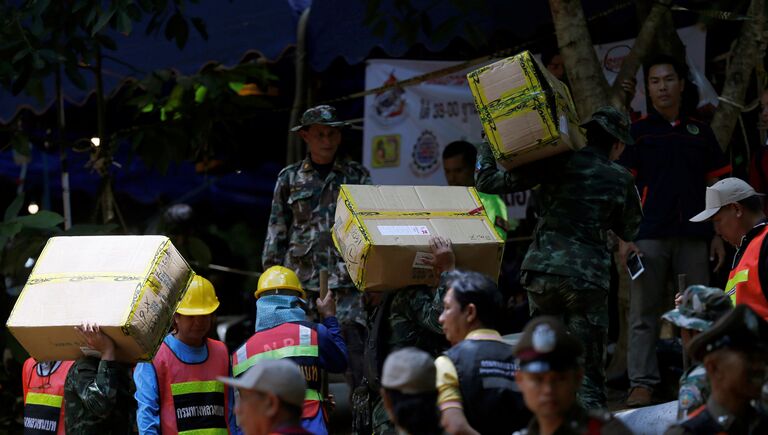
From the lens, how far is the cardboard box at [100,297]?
572cm

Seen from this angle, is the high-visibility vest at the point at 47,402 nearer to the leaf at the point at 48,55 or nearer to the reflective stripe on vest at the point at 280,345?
the reflective stripe on vest at the point at 280,345

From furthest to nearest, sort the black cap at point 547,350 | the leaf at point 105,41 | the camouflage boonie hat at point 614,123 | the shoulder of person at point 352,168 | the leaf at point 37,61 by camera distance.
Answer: the leaf at point 105,41
the leaf at point 37,61
the shoulder of person at point 352,168
the camouflage boonie hat at point 614,123
the black cap at point 547,350

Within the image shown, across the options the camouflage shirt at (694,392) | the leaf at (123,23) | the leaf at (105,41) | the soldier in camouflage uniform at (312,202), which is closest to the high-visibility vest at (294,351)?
the soldier in camouflage uniform at (312,202)

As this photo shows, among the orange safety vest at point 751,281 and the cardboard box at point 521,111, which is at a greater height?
the cardboard box at point 521,111

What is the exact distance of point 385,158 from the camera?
10102 mm

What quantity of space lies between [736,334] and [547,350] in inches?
28.8

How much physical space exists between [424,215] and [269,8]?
14.1 feet

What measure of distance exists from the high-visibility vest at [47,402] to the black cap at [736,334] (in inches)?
144

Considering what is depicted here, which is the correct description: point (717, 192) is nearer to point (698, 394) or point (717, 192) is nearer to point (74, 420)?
point (698, 394)

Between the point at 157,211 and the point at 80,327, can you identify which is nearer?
the point at 80,327

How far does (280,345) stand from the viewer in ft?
20.6

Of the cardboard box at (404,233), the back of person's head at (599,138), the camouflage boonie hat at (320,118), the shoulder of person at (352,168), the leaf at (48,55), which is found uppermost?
the leaf at (48,55)

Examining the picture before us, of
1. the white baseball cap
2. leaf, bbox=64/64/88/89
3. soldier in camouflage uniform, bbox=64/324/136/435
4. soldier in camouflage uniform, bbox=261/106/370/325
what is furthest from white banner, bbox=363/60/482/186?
soldier in camouflage uniform, bbox=64/324/136/435

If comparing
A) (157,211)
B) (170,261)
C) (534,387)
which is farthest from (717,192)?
(157,211)
